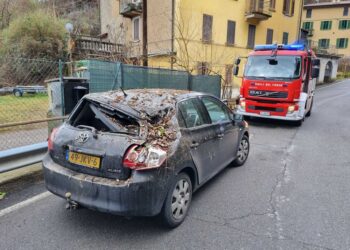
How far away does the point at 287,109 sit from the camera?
932 centimetres

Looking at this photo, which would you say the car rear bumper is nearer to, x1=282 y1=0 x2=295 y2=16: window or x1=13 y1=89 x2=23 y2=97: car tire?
x1=13 y1=89 x2=23 y2=97: car tire

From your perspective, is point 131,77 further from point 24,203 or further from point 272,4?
point 272,4

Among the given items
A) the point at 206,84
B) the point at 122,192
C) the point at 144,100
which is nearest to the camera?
the point at 122,192

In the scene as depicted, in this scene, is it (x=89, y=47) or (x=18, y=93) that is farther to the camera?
(x=89, y=47)

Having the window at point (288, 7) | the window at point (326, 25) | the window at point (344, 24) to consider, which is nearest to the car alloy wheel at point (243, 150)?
the window at point (288, 7)

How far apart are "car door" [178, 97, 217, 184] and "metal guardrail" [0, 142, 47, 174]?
8.89 feet

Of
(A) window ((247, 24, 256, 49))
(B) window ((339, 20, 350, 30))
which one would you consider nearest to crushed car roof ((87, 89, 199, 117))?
(A) window ((247, 24, 256, 49))

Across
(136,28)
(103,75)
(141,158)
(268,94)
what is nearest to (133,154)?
(141,158)

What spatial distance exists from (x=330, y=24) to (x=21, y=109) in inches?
2042

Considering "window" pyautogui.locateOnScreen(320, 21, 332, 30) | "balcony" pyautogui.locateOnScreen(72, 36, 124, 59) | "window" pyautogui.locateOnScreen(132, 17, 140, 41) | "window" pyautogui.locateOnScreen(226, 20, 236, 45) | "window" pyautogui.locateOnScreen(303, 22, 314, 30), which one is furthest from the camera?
"window" pyautogui.locateOnScreen(303, 22, 314, 30)

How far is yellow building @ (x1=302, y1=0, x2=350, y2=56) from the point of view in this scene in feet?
148

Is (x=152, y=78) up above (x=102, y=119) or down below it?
above

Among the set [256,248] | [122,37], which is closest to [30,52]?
[122,37]

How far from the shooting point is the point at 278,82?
9242 mm
